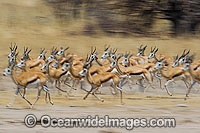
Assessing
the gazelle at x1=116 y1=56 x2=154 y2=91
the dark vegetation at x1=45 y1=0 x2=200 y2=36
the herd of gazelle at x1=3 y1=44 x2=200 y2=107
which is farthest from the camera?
the dark vegetation at x1=45 y1=0 x2=200 y2=36

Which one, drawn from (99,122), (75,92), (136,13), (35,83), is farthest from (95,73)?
(136,13)

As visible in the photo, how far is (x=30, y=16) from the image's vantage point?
2638cm

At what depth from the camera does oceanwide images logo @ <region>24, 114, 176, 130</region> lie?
10.4m

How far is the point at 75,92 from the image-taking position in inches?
641

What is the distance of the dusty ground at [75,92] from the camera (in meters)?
11.6

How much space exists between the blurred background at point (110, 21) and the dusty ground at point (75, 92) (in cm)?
5

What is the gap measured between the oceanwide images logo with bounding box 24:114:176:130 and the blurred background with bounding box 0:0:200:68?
1267 cm

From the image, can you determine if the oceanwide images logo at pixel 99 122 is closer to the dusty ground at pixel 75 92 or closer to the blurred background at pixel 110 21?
the dusty ground at pixel 75 92

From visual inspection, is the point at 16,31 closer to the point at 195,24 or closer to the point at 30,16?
the point at 30,16

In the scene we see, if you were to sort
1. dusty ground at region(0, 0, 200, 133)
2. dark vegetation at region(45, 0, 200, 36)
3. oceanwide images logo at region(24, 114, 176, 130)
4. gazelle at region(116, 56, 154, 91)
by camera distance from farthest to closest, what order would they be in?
dark vegetation at region(45, 0, 200, 36), gazelle at region(116, 56, 154, 91), dusty ground at region(0, 0, 200, 133), oceanwide images logo at region(24, 114, 176, 130)

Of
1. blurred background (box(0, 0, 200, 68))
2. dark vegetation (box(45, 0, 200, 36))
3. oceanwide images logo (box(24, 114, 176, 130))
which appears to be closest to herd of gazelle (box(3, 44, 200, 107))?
oceanwide images logo (box(24, 114, 176, 130))

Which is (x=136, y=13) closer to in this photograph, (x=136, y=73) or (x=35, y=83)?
(x=136, y=73)

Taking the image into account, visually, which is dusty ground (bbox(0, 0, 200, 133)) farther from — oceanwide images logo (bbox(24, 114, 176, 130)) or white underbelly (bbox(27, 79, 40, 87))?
white underbelly (bbox(27, 79, 40, 87))

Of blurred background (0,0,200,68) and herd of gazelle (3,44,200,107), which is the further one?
blurred background (0,0,200,68)
